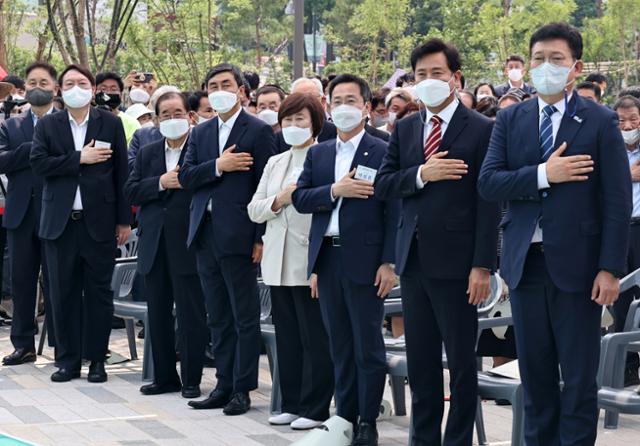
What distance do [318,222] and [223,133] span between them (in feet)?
4.73

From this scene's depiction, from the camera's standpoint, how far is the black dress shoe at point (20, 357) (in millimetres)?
11000

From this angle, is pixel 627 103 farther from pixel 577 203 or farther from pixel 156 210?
pixel 577 203

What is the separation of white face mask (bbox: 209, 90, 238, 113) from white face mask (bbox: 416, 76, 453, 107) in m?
2.28

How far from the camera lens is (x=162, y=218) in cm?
971

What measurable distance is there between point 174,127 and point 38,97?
205 cm

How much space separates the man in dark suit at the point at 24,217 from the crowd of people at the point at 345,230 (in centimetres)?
2

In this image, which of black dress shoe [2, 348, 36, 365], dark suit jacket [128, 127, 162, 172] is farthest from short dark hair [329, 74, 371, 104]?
black dress shoe [2, 348, 36, 365]

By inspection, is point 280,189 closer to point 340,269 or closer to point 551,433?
point 340,269

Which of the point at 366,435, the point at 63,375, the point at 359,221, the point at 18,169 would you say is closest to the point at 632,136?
the point at 359,221

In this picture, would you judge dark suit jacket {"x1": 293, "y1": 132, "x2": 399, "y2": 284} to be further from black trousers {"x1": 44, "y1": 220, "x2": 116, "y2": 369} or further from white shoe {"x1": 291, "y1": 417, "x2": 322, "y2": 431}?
black trousers {"x1": 44, "y1": 220, "x2": 116, "y2": 369}

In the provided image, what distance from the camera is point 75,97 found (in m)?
10.3

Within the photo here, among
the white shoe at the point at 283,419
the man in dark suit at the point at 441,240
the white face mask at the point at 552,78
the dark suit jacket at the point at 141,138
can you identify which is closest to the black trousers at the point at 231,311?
the white shoe at the point at 283,419

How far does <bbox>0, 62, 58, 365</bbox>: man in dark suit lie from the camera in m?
11.1

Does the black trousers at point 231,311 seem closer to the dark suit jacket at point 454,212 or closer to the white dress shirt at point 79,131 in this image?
the white dress shirt at point 79,131
